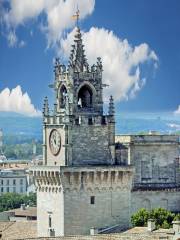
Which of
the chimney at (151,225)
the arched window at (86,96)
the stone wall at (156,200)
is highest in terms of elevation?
the arched window at (86,96)

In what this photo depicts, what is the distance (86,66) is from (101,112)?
11.3 ft

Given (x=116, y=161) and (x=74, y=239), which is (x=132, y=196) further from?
(x=74, y=239)

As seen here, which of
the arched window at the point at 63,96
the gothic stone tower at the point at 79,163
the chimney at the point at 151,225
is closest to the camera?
the chimney at the point at 151,225

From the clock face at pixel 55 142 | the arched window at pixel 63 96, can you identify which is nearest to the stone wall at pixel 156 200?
the clock face at pixel 55 142

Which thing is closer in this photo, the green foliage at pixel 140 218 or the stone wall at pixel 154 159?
the green foliage at pixel 140 218

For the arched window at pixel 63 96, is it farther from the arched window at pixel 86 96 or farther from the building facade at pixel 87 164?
the arched window at pixel 86 96

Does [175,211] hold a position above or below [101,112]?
below

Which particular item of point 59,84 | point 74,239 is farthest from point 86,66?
point 74,239

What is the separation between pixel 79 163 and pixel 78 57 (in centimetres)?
797

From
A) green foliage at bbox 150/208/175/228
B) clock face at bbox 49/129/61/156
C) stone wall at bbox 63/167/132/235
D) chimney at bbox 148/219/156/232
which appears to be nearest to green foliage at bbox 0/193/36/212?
clock face at bbox 49/129/61/156

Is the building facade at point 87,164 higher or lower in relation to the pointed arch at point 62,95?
lower

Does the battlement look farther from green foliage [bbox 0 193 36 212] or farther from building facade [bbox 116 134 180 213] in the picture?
green foliage [bbox 0 193 36 212]

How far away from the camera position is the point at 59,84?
79.3 metres

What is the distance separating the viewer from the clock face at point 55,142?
77438 millimetres
